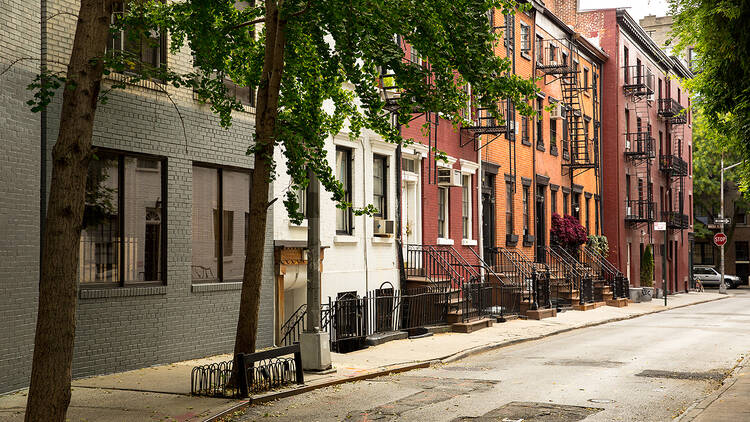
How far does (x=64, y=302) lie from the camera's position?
7.48 metres

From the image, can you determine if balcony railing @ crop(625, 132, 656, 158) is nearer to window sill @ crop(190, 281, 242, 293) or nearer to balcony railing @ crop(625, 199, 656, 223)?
balcony railing @ crop(625, 199, 656, 223)

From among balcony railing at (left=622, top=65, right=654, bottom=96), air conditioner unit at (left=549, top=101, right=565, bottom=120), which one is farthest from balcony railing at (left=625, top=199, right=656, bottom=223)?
air conditioner unit at (left=549, top=101, right=565, bottom=120)

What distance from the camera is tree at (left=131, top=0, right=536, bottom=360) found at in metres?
11.5

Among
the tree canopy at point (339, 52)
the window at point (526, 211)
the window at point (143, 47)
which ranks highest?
the window at point (143, 47)

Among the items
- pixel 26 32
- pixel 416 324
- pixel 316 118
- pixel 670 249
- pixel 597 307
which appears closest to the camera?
pixel 26 32

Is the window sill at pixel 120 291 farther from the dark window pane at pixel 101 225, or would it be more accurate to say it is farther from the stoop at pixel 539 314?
the stoop at pixel 539 314

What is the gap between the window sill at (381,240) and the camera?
20438 mm

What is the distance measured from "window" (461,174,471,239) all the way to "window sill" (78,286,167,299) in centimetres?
1340

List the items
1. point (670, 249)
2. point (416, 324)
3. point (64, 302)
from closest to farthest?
point (64, 302)
point (416, 324)
point (670, 249)

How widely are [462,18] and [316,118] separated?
2.75m

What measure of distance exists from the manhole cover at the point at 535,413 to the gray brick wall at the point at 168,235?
6040 mm

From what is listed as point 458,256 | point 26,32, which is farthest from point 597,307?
point 26,32

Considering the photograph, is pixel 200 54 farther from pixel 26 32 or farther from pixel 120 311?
pixel 120 311

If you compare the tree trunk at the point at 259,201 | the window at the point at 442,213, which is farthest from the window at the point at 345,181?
the tree trunk at the point at 259,201
